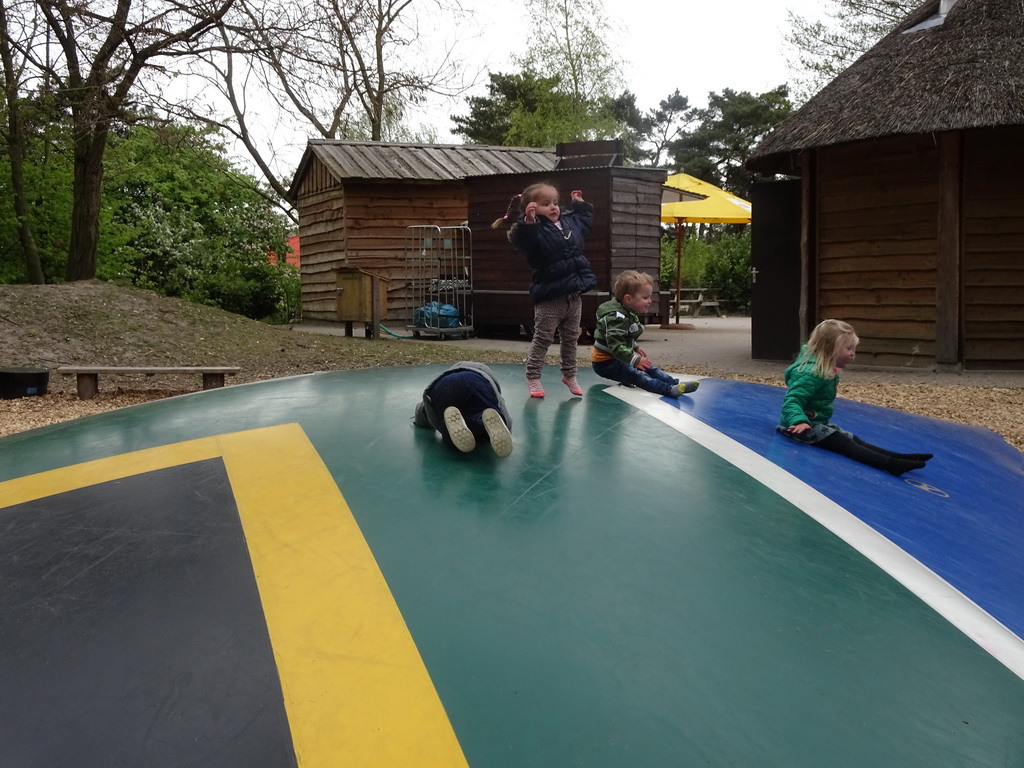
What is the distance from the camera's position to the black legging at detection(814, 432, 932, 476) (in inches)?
103

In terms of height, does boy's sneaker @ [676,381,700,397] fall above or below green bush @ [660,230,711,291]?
below

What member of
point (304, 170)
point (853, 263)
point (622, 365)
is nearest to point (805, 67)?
point (304, 170)

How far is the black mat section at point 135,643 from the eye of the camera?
1097mm

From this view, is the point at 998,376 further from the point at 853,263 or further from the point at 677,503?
the point at 677,503

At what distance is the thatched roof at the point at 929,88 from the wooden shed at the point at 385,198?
7767mm

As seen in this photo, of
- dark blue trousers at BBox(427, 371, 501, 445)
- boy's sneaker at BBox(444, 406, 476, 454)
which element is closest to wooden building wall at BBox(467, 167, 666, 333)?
dark blue trousers at BBox(427, 371, 501, 445)

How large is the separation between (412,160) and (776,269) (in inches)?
348

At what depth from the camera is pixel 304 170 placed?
18.5 m

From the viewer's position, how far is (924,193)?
357 inches

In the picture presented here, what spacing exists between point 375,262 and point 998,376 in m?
11.4

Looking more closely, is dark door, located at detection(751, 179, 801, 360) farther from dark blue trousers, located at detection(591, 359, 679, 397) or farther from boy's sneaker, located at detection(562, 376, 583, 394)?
boy's sneaker, located at detection(562, 376, 583, 394)

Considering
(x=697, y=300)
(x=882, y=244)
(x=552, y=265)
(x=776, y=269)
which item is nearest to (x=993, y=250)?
(x=882, y=244)

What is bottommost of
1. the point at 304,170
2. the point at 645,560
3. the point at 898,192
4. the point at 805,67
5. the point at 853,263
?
the point at 645,560

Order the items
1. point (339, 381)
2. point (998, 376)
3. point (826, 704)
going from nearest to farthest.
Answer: point (826, 704) < point (339, 381) < point (998, 376)
